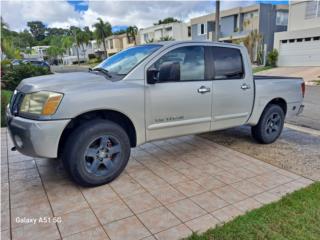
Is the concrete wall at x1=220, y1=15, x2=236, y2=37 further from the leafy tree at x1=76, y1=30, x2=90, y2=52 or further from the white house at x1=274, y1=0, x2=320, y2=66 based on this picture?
the leafy tree at x1=76, y1=30, x2=90, y2=52

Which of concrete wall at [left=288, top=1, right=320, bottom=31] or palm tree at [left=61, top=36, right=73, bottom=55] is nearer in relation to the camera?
concrete wall at [left=288, top=1, right=320, bottom=31]

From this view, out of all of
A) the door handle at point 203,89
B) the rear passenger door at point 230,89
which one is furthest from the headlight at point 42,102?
the rear passenger door at point 230,89

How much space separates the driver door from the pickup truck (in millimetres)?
14

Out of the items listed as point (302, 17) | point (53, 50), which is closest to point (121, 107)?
point (302, 17)

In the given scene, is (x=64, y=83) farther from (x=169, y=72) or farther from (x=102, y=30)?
(x=102, y=30)

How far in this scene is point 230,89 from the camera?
14.4ft

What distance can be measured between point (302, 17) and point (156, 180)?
2346 cm

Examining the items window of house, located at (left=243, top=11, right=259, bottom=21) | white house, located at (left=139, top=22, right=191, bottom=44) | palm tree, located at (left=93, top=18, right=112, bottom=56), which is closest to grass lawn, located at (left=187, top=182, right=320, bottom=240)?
window of house, located at (left=243, top=11, right=259, bottom=21)

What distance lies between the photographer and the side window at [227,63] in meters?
4.31

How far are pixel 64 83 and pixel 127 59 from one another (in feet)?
3.79

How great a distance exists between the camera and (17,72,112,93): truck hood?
10.2ft

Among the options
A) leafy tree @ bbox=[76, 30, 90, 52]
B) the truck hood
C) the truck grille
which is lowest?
the truck grille

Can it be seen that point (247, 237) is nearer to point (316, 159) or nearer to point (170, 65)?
point (170, 65)

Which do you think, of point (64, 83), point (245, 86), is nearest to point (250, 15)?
point (245, 86)
